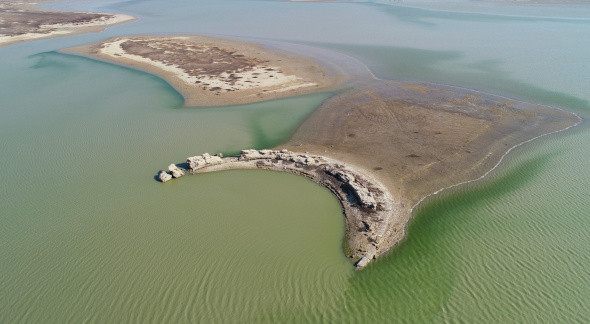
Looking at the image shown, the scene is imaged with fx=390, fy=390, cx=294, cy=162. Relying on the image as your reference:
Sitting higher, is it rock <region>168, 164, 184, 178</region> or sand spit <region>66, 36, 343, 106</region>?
sand spit <region>66, 36, 343, 106</region>

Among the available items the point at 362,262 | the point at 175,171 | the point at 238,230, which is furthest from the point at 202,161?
the point at 362,262

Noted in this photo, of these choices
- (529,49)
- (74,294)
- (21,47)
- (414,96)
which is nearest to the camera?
(74,294)

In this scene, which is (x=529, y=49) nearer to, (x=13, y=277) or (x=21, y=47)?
(x=13, y=277)

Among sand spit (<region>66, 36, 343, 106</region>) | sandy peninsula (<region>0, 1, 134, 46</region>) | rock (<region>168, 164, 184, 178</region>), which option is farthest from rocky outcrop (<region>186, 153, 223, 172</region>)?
sandy peninsula (<region>0, 1, 134, 46</region>)

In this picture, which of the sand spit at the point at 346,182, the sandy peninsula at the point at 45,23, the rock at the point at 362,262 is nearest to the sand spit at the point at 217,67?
the sand spit at the point at 346,182

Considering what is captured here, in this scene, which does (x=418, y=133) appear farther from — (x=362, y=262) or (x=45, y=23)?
(x=45, y=23)

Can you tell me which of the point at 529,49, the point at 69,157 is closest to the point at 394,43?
the point at 529,49

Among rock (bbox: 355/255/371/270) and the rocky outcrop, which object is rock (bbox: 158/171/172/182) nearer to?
the rocky outcrop
